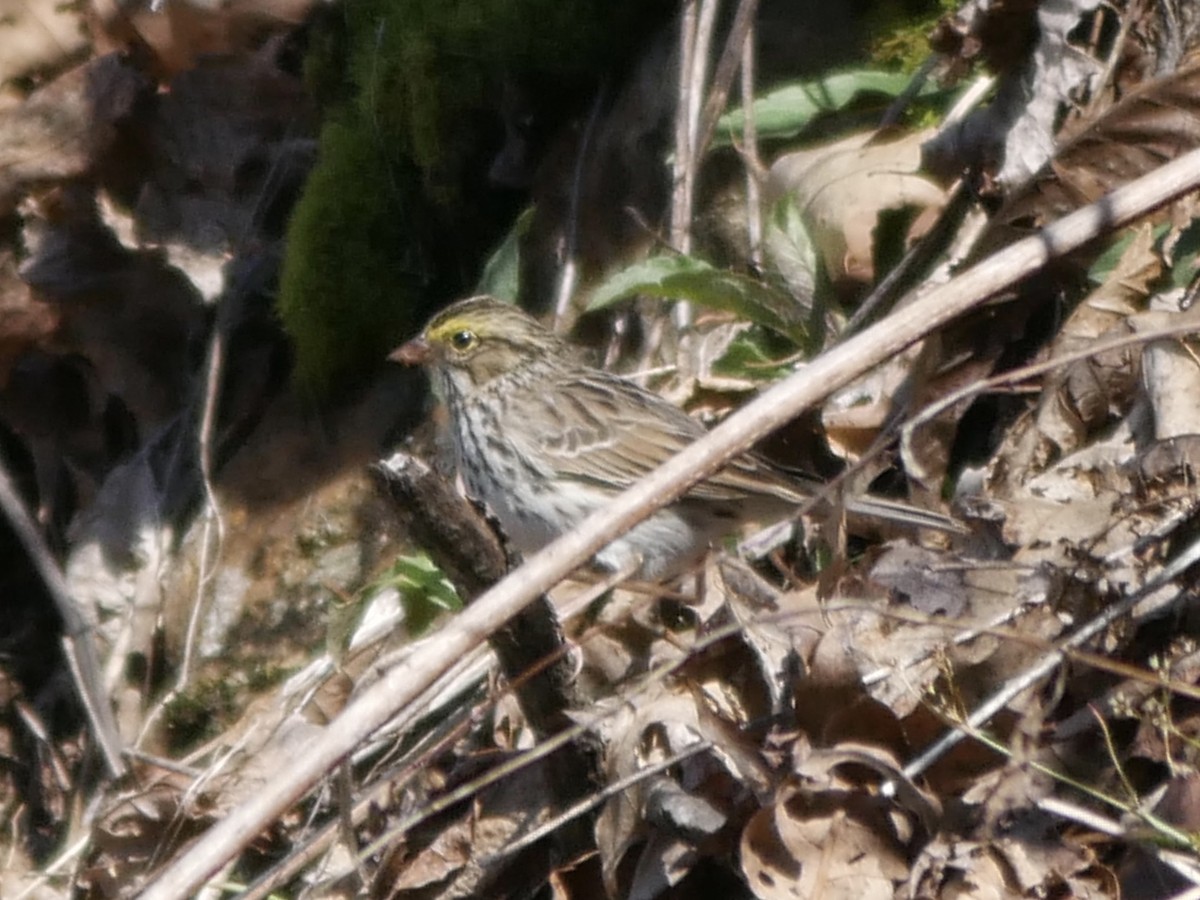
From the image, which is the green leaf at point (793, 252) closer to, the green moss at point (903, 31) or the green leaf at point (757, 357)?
the green leaf at point (757, 357)

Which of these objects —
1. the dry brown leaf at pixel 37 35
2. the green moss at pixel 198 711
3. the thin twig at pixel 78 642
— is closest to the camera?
the thin twig at pixel 78 642

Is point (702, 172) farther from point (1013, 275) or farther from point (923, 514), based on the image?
point (1013, 275)

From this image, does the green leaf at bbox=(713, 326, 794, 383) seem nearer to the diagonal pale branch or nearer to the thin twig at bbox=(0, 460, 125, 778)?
the diagonal pale branch

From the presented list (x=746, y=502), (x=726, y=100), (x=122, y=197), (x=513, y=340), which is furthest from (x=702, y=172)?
(x=122, y=197)

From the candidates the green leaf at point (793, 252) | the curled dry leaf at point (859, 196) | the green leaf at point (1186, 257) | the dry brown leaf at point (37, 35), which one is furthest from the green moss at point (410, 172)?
the green leaf at point (1186, 257)

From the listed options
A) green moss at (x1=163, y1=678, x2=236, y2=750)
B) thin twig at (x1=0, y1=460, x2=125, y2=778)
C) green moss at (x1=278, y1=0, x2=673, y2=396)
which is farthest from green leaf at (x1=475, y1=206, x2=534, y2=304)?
thin twig at (x1=0, y1=460, x2=125, y2=778)

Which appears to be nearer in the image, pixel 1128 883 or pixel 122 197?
pixel 1128 883
